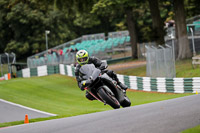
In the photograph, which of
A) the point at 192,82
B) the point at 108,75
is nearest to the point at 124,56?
the point at 192,82

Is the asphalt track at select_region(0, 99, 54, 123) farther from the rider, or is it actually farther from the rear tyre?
the rear tyre

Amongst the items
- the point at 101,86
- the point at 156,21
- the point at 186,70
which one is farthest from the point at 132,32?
the point at 101,86

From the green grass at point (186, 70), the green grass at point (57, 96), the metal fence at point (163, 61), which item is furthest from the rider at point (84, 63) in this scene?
the green grass at point (186, 70)

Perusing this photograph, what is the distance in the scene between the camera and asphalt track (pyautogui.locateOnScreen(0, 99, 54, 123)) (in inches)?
595

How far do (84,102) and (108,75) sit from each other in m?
8.71

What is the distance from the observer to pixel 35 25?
189 feet

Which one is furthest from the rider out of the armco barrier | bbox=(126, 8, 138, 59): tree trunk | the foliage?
the foliage

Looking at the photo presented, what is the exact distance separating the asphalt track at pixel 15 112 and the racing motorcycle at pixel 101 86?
168 inches

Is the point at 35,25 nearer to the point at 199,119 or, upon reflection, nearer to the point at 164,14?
the point at 164,14

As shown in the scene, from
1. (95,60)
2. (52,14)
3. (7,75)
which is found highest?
(52,14)

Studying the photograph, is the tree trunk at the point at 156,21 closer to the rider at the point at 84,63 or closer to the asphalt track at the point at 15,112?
the asphalt track at the point at 15,112

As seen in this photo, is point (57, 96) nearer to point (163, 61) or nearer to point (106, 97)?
point (163, 61)

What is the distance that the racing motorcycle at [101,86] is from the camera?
11.2m

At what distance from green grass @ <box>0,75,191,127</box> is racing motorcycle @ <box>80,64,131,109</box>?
3.47 metres
